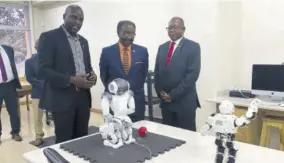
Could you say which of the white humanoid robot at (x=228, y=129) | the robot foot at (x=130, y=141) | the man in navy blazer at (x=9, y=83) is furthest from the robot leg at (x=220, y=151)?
the man in navy blazer at (x=9, y=83)

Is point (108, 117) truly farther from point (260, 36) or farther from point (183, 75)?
point (260, 36)

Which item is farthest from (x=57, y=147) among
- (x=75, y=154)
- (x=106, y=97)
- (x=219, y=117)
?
(x=219, y=117)

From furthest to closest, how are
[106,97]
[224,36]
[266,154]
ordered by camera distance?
[224,36] → [106,97] → [266,154]

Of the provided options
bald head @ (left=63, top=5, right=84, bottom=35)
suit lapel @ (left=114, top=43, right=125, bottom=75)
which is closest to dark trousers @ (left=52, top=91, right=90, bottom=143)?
suit lapel @ (left=114, top=43, right=125, bottom=75)

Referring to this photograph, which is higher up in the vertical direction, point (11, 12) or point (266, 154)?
point (11, 12)

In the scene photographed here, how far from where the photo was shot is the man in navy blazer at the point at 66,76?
1827mm

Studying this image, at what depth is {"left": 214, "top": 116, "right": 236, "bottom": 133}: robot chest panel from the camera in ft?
3.67

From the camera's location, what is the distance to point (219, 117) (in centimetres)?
115

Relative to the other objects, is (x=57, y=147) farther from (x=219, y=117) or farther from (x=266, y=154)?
(x=266, y=154)

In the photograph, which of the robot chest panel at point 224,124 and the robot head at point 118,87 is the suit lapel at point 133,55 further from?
the robot chest panel at point 224,124

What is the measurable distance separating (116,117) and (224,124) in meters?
0.58

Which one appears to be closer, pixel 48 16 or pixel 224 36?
pixel 224 36

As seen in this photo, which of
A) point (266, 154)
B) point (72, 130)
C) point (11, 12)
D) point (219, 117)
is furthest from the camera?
point (11, 12)

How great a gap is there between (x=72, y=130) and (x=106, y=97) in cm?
65
